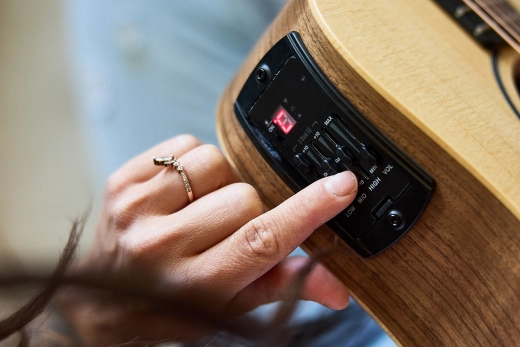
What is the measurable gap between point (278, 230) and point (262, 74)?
0.54 ft

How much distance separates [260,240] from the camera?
46 cm

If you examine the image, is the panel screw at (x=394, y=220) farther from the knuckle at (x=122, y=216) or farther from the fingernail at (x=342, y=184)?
the knuckle at (x=122, y=216)

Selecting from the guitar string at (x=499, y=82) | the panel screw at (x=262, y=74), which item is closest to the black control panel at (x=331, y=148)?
the panel screw at (x=262, y=74)

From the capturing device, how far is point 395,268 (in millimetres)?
479

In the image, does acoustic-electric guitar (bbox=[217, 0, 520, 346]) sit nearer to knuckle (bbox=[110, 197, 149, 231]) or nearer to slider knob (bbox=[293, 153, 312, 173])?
slider knob (bbox=[293, 153, 312, 173])

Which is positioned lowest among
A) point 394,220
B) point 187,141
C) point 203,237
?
point 394,220

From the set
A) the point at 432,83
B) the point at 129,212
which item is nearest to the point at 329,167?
the point at 432,83

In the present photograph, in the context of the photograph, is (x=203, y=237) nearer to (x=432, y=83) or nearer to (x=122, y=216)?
(x=122, y=216)

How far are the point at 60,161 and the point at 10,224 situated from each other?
20cm

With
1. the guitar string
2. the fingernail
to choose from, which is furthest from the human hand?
the guitar string

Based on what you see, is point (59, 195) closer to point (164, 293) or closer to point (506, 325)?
point (164, 293)

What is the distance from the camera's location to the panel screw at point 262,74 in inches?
19.9

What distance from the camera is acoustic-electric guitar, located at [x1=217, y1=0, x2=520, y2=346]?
0.42 metres

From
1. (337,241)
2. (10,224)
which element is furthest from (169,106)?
(10,224)
